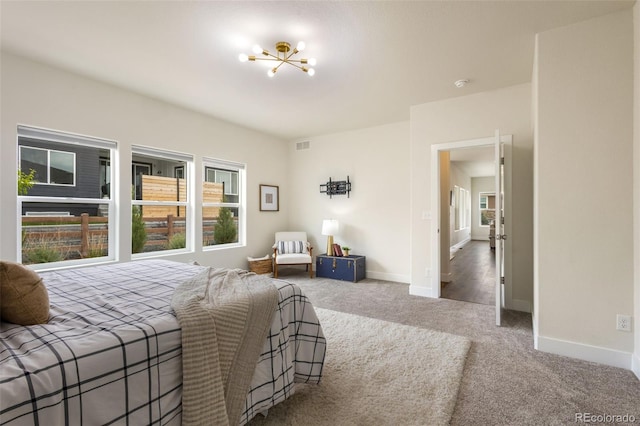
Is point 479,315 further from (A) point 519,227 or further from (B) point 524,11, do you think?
(B) point 524,11

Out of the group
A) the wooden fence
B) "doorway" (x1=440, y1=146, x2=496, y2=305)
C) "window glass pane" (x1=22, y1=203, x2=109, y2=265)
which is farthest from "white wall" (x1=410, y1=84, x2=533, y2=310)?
"window glass pane" (x1=22, y1=203, x2=109, y2=265)

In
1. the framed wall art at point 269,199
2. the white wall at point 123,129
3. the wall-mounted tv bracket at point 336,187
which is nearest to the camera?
the white wall at point 123,129

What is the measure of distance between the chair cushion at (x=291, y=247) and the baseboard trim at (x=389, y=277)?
1272 millimetres

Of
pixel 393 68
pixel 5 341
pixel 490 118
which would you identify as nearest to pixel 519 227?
pixel 490 118

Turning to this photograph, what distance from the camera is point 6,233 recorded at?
2775 millimetres

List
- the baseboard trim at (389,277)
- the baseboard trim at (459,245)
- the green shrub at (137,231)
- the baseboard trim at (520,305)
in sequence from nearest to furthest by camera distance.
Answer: the baseboard trim at (520,305), the green shrub at (137,231), the baseboard trim at (389,277), the baseboard trim at (459,245)

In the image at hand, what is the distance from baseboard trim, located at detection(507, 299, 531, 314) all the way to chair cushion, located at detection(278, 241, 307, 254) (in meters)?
3.22

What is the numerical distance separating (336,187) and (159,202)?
296 centimetres

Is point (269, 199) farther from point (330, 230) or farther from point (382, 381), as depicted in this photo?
point (382, 381)

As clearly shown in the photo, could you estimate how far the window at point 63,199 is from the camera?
3025 mm

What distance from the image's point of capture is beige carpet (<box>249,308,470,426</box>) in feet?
5.59

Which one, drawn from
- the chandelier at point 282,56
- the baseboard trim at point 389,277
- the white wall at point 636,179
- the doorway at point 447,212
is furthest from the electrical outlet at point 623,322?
the chandelier at point 282,56

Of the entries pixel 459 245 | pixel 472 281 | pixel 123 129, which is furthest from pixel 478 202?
pixel 123 129

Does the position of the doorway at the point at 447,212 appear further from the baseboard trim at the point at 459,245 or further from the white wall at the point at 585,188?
the baseboard trim at the point at 459,245
